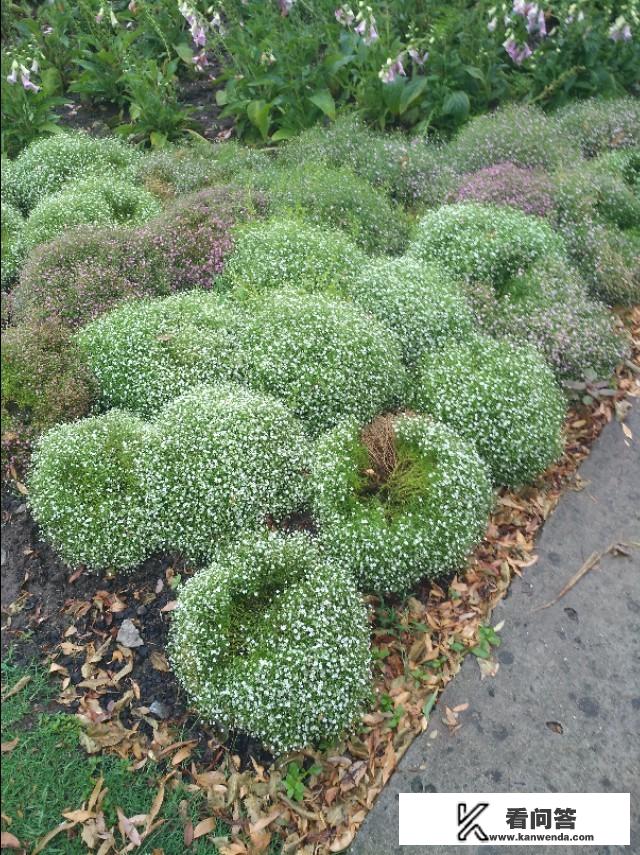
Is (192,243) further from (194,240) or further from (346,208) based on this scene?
(346,208)

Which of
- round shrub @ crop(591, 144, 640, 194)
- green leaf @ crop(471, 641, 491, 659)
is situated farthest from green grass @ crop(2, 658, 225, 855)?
round shrub @ crop(591, 144, 640, 194)

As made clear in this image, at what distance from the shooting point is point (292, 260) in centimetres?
598

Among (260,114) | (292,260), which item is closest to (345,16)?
(260,114)

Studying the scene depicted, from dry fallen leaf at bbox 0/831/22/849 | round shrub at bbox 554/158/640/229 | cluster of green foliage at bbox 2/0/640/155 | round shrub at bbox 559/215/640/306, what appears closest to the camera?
dry fallen leaf at bbox 0/831/22/849

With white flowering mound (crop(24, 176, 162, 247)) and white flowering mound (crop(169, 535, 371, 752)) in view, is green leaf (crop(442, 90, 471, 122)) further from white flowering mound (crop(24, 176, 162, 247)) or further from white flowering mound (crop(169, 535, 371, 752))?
white flowering mound (crop(169, 535, 371, 752))

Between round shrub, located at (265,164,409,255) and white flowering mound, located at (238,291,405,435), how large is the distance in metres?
1.55

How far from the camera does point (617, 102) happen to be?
8.37 m

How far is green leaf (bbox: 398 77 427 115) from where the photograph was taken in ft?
28.1

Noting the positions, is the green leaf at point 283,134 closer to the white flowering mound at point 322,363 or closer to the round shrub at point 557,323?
the round shrub at point 557,323

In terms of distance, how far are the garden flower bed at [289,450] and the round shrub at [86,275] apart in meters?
0.02

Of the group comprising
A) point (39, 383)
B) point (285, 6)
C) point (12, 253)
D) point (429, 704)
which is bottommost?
point (429, 704)

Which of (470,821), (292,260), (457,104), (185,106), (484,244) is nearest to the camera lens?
(470,821)

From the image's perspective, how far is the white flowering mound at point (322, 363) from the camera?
515 centimetres

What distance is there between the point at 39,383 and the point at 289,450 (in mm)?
2051
